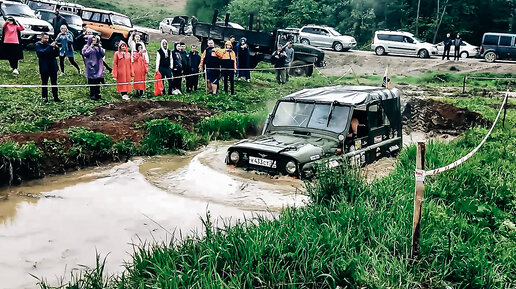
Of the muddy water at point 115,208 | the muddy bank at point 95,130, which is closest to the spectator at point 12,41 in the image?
the muddy bank at point 95,130

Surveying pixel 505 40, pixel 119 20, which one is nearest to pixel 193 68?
pixel 119 20

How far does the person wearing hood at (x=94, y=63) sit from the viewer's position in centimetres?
1445

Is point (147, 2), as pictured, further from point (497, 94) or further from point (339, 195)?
point (339, 195)

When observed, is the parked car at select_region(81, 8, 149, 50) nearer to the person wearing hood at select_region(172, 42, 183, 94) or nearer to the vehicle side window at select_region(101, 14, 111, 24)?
the vehicle side window at select_region(101, 14, 111, 24)

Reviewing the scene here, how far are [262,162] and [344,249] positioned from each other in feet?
14.0

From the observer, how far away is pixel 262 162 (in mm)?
9000

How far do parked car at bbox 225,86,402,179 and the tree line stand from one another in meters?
32.4

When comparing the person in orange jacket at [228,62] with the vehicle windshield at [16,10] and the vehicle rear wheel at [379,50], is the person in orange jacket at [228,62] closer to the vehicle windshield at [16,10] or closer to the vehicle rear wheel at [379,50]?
the vehicle windshield at [16,10]

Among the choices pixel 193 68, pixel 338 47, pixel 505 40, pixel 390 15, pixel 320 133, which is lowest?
pixel 320 133

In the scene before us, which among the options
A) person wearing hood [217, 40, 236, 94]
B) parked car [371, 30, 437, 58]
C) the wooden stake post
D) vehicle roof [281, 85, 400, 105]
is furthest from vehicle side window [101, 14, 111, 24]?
the wooden stake post

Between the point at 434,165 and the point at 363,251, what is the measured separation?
3761mm

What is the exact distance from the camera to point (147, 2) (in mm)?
75375

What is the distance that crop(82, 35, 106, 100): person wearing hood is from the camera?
14.4 m

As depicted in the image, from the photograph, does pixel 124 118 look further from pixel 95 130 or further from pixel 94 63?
pixel 94 63
